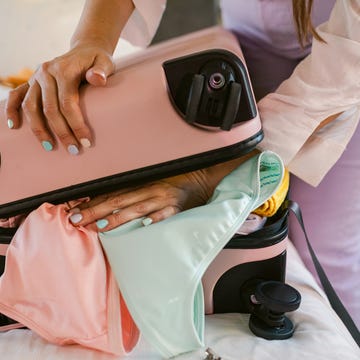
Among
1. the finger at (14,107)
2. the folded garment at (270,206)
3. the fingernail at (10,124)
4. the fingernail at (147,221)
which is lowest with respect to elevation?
the folded garment at (270,206)

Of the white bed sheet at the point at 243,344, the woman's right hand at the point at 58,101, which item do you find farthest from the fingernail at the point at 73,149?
the white bed sheet at the point at 243,344

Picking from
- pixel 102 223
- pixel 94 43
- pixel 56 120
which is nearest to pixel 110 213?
pixel 102 223

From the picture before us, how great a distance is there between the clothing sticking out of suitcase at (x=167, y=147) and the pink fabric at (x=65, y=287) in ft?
0.18

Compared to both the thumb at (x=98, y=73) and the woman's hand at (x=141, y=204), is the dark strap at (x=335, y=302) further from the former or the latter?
the thumb at (x=98, y=73)

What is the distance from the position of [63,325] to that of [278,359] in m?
0.23

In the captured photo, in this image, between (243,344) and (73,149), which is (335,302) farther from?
(73,149)

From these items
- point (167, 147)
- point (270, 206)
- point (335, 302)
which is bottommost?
point (335, 302)

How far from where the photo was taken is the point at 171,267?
0.51 metres

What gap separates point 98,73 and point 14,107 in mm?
108

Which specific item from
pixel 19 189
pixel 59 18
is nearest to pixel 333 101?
pixel 19 189

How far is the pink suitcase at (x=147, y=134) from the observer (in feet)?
1.73

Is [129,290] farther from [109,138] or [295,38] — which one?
[295,38]

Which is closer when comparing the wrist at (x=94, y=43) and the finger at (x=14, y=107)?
the finger at (x=14, y=107)

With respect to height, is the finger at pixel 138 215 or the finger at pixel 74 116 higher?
the finger at pixel 74 116
